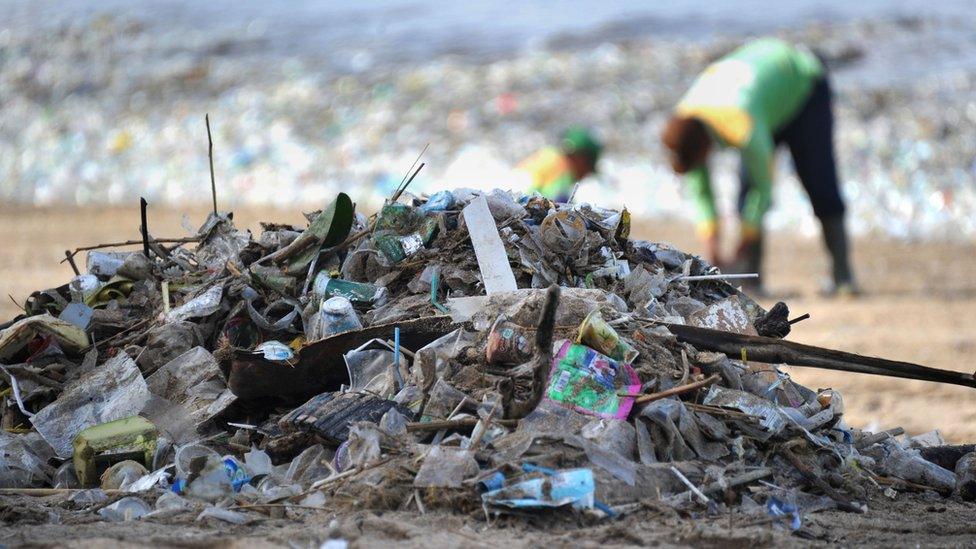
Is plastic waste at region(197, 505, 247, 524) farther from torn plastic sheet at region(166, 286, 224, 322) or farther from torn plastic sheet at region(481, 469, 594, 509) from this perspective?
torn plastic sheet at region(166, 286, 224, 322)

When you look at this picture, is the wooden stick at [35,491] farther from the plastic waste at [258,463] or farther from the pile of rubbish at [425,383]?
the plastic waste at [258,463]

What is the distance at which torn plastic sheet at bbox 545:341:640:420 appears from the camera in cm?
283

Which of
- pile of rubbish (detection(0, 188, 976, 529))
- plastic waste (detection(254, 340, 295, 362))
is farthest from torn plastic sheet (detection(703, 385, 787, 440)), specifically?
plastic waste (detection(254, 340, 295, 362))

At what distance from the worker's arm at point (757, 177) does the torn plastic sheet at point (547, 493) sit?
509 cm

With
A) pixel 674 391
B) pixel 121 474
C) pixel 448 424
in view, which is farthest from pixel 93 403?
pixel 674 391

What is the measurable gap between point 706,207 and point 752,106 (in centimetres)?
80

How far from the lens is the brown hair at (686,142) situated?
296 inches

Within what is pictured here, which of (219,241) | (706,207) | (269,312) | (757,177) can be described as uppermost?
(219,241)

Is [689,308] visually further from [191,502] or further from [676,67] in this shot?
[676,67]

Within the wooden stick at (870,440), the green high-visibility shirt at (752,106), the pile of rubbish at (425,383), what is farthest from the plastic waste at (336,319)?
the green high-visibility shirt at (752,106)

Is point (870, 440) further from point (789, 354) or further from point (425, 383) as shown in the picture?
point (425, 383)

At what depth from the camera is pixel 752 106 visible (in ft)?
23.9

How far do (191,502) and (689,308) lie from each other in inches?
65.7

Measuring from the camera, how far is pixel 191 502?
2637 mm
